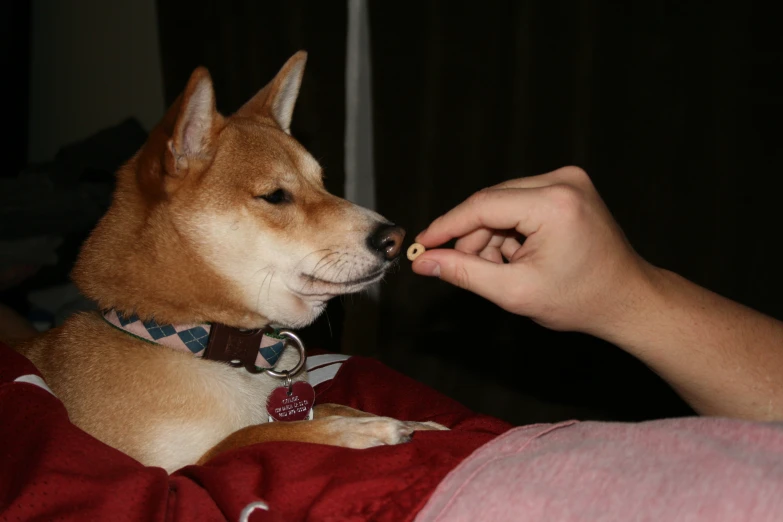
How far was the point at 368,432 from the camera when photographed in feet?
4.53

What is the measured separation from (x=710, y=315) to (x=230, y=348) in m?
1.13

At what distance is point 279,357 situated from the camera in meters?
1.84

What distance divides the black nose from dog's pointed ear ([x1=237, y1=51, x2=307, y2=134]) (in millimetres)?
698

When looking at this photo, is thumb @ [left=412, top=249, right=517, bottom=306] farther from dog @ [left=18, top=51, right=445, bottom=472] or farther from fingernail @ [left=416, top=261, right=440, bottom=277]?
dog @ [left=18, top=51, right=445, bottom=472]

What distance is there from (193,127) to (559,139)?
240cm

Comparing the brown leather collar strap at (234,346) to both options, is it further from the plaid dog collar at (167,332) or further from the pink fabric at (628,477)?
the pink fabric at (628,477)

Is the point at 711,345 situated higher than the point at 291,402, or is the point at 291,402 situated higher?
the point at 711,345

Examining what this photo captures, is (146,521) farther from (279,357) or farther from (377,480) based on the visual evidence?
(279,357)

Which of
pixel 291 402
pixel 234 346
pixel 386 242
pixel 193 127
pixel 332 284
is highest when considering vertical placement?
pixel 193 127

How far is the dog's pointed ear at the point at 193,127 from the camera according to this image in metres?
1.70

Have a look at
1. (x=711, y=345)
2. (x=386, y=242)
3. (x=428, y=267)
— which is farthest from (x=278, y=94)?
(x=711, y=345)

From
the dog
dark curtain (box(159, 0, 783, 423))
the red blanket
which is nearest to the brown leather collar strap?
the dog

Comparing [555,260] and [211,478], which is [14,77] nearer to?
[211,478]

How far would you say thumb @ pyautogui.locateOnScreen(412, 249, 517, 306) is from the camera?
1.27m
